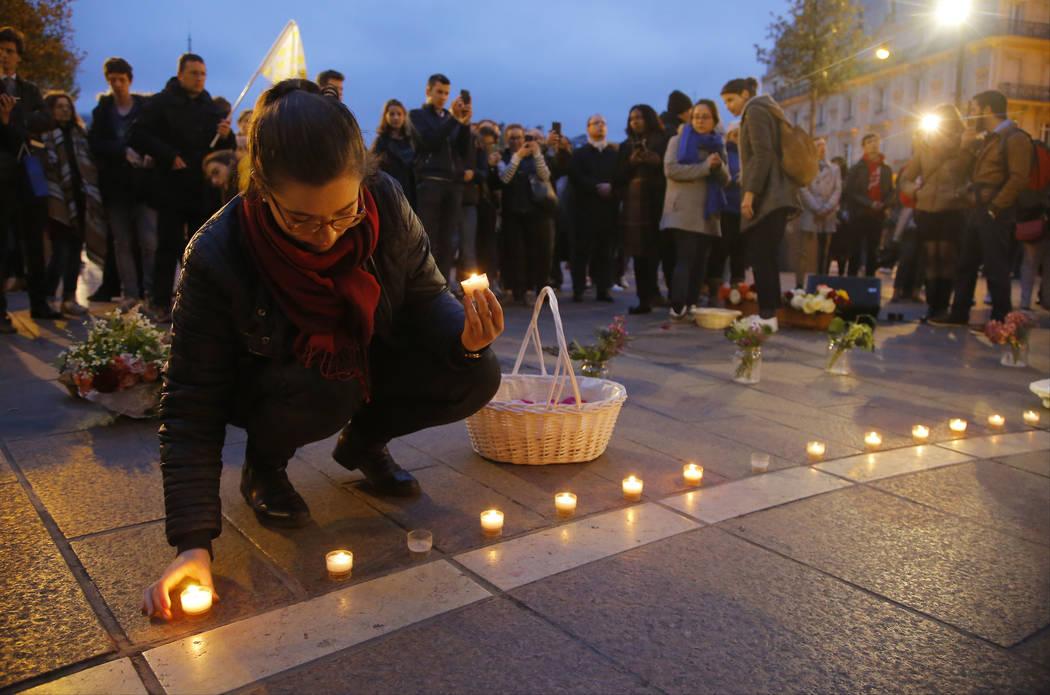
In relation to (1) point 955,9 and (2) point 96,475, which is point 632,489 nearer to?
(2) point 96,475

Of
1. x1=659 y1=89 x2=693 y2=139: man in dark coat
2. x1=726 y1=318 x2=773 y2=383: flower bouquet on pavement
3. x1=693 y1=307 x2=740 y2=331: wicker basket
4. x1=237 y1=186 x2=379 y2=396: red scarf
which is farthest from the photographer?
x1=659 y1=89 x2=693 y2=139: man in dark coat

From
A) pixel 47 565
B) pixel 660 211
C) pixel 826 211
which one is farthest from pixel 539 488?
pixel 826 211

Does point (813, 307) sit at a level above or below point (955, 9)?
below

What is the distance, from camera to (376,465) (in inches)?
111

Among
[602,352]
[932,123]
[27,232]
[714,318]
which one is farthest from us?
[932,123]

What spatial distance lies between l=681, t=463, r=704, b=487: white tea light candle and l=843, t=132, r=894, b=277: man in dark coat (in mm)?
9270

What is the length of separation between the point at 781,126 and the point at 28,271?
20.1ft

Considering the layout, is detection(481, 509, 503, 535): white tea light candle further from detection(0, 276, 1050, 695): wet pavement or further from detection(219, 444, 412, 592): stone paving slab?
detection(219, 444, 412, 592): stone paving slab

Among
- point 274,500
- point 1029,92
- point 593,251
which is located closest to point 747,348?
point 274,500

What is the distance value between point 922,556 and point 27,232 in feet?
20.4

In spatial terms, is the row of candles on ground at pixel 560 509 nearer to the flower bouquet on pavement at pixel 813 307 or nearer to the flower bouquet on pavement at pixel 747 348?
the flower bouquet on pavement at pixel 747 348

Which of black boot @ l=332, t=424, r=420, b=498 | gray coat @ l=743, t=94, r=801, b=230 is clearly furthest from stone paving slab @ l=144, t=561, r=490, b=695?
gray coat @ l=743, t=94, r=801, b=230

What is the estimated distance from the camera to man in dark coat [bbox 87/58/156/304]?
6613mm

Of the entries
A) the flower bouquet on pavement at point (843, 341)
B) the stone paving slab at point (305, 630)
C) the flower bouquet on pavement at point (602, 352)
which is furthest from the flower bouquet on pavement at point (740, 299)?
the stone paving slab at point (305, 630)
